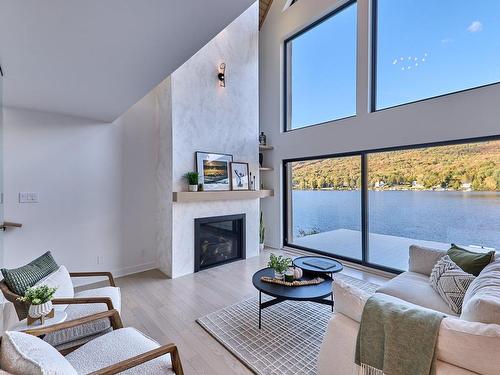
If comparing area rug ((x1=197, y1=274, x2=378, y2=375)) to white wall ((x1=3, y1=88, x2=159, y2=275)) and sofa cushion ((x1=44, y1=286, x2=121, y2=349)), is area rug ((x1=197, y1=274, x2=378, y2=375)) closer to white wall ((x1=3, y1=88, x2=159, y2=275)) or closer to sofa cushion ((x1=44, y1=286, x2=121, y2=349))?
sofa cushion ((x1=44, y1=286, x2=121, y2=349))

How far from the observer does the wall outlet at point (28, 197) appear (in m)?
3.13

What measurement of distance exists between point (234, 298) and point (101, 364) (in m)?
1.87

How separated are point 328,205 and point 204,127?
2.68 m

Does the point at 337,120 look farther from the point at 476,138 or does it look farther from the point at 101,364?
the point at 101,364

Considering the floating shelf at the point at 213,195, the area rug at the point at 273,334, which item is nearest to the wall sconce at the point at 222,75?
the floating shelf at the point at 213,195

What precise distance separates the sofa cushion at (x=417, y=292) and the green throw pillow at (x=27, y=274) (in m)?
2.98

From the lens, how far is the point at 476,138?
3045 mm

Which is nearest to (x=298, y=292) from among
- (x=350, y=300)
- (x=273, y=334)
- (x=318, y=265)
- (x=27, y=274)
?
(x=273, y=334)

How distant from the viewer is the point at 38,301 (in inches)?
65.4

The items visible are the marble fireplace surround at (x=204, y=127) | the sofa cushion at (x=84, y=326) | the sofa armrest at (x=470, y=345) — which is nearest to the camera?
the sofa armrest at (x=470, y=345)

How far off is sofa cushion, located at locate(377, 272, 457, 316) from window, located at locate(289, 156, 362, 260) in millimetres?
1809

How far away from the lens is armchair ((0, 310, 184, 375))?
1004 millimetres

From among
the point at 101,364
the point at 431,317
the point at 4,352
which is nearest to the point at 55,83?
the point at 4,352

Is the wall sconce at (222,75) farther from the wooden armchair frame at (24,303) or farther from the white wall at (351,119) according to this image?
the wooden armchair frame at (24,303)
